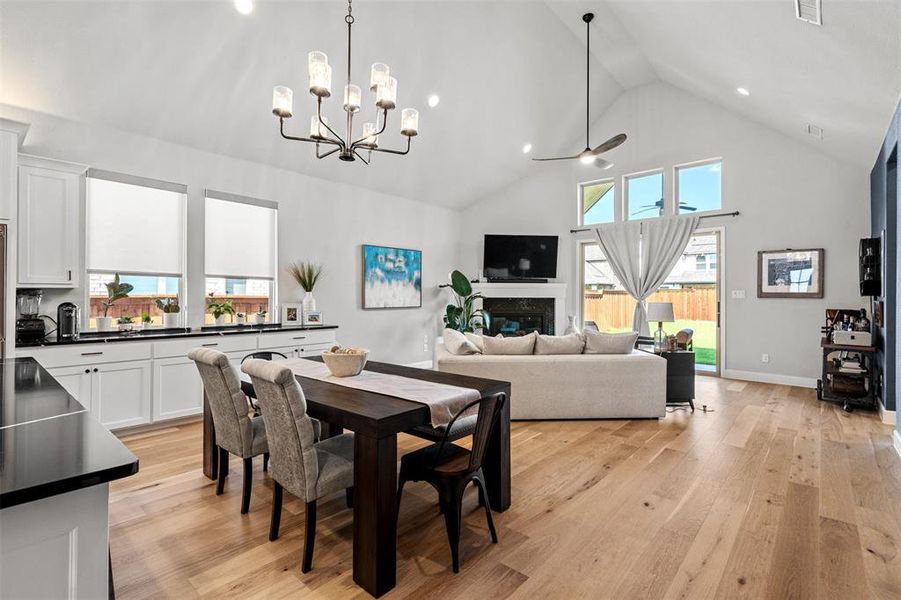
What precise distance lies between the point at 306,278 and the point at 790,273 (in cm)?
644

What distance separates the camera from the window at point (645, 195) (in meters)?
7.18

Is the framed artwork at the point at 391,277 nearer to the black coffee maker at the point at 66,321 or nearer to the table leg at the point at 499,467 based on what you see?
the black coffee maker at the point at 66,321

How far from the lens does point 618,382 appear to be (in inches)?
175

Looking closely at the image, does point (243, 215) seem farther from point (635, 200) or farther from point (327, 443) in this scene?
point (635, 200)

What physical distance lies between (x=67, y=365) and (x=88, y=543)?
11.6 ft

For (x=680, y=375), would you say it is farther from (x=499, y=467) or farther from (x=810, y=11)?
(x=810, y=11)

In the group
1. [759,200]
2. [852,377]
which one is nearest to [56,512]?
[852,377]

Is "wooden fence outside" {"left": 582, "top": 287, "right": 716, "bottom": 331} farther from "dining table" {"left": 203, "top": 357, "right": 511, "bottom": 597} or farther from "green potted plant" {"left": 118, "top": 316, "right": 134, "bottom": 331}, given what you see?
"green potted plant" {"left": 118, "top": 316, "right": 134, "bottom": 331}

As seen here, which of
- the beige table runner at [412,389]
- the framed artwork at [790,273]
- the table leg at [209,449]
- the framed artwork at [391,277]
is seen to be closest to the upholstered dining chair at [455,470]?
the beige table runner at [412,389]

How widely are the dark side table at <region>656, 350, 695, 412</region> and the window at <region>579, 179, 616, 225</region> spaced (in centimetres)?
336

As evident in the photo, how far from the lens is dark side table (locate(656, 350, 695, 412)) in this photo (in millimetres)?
4848

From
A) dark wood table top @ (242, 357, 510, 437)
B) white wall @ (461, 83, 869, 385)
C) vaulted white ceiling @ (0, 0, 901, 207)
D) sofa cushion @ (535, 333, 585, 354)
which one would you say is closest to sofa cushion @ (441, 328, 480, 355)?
sofa cushion @ (535, 333, 585, 354)

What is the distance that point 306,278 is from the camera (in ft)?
19.4

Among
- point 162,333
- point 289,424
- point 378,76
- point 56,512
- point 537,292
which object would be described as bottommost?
point 289,424
